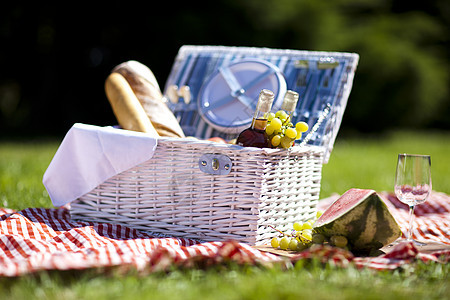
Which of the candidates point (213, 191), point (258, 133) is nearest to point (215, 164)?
point (213, 191)

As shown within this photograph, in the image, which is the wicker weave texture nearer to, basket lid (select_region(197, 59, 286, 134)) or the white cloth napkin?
the white cloth napkin

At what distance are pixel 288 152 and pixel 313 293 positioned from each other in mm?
1011

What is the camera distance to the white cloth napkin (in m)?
2.53

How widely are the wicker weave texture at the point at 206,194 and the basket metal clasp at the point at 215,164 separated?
23 mm

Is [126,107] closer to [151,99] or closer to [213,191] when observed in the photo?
[151,99]

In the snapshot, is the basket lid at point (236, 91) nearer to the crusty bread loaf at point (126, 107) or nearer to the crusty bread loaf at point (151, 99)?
the crusty bread loaf at point (151, 99)

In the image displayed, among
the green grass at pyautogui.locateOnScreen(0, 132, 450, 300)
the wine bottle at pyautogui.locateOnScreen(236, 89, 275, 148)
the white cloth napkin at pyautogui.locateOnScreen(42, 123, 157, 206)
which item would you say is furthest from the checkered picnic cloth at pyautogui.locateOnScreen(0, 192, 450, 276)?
the wine bottle at pyautogui.locateOnScreen(236, 89, 275, 148)

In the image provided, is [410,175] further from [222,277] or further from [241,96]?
[241,96]

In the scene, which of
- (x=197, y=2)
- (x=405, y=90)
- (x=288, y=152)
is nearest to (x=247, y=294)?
(x=288, y=152)

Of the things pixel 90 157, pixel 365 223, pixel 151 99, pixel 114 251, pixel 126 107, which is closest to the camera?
pixel 114 251

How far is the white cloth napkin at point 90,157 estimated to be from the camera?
2.53 metres

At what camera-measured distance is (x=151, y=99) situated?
320 centimetres

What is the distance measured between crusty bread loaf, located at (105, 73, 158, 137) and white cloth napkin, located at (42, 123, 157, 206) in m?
0.25

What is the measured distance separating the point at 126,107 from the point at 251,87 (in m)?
0.88
